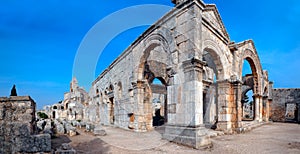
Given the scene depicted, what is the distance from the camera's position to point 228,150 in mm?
5164

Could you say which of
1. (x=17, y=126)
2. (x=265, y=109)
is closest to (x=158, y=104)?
(x=265, y=109)

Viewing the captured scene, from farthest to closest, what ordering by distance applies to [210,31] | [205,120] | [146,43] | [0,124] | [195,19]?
1. [205,120]
2. [146,43]
3. [210,31]
4. [195,19]
5. [0,124]

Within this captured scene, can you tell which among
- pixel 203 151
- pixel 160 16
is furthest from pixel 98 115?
pixel 203 151

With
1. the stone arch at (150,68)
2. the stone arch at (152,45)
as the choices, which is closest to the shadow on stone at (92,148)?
the stone arch at (150,68)

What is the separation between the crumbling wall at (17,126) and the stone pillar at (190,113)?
3.74 metres

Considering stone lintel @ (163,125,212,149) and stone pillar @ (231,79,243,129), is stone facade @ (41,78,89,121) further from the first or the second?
stone lintel @ (163,125,212,149)

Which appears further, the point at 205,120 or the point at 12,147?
the point at 205,120

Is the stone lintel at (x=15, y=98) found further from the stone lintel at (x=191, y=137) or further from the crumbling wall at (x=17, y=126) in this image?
the stone lintel at (x=191, y=137)

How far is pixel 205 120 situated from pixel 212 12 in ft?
27.7

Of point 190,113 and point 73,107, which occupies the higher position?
point 190,113

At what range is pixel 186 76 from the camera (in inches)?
235

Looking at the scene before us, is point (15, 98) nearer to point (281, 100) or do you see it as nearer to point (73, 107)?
point (281, 100)

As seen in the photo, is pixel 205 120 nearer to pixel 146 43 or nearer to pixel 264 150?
pixel 146 43

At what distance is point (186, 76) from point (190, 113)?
1.13 meters
